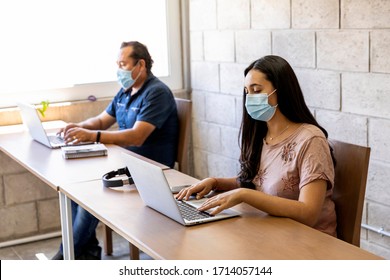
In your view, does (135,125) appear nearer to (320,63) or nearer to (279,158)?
(320,63)

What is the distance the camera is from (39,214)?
392 centimetres

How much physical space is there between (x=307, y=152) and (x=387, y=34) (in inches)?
39.0

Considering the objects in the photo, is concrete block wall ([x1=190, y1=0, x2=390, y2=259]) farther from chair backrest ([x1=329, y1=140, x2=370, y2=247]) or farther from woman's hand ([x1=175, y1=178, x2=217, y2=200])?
woman's hand ([x1=175, y1=178, x2=217, y2=200])

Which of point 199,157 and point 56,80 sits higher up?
point 56,80

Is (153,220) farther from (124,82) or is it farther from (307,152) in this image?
(124,82)

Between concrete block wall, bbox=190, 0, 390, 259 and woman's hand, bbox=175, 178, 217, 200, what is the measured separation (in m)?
1.04

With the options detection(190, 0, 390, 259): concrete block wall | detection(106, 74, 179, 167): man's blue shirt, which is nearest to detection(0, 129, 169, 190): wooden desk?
detection(106, 74, 179, 167): man's blue shirt

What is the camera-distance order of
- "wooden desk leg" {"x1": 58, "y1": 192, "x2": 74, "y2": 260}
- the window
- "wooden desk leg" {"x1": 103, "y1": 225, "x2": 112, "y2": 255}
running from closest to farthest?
"wooden desk leg" {"x1": 58, "y1": 192, "x2": 74, "y2": 260}, "wooden desk leg" {"x1": 103, "y1": 225, "x2": 112, "y2": 255}, the window

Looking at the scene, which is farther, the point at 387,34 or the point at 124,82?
the point at 124,82

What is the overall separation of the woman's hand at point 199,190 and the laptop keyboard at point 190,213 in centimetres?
5

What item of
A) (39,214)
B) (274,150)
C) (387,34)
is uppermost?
(387,34)

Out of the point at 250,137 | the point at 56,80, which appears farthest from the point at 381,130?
the point at 56,80

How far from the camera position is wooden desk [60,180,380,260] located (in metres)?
1.71

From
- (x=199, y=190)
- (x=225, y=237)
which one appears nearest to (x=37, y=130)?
(x=199, y=190)
